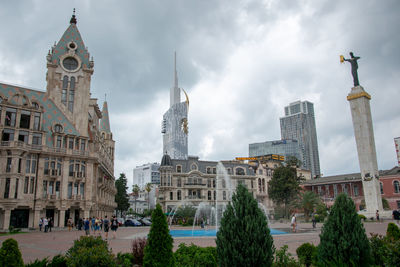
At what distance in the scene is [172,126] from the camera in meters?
132

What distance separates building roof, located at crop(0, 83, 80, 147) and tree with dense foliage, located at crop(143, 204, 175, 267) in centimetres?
3795

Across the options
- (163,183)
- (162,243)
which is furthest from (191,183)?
(162,243)

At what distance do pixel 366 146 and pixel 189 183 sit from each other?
3788cm

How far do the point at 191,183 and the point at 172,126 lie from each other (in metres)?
63.8

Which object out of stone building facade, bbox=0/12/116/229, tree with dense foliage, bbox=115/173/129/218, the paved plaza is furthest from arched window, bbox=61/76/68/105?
tree with dense foliage, bbox=115/173/129/218

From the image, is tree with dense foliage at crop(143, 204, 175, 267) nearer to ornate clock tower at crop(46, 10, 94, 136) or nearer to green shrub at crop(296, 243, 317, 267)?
green shrub at crop(296, 243, 317, 267)

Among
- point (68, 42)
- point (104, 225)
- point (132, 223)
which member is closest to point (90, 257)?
point (104, 225)

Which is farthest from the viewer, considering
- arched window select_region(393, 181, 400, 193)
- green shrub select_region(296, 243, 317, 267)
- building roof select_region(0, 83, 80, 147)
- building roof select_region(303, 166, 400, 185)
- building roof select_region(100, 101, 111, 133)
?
building roof select_region(100, 101, 111, 133)

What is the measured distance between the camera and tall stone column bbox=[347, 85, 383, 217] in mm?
43875

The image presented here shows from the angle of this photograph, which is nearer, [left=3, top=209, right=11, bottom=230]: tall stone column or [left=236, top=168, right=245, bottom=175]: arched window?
[left=3, top=209, right=11, bottom=230]: tall stone column

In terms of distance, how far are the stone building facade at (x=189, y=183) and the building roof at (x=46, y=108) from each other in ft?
88.4

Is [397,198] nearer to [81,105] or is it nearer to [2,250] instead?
[81,105]

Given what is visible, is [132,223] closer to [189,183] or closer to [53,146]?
[53,146]

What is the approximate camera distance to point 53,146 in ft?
141
